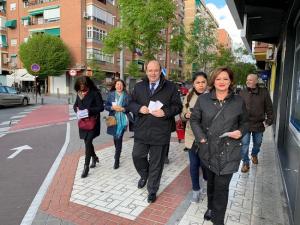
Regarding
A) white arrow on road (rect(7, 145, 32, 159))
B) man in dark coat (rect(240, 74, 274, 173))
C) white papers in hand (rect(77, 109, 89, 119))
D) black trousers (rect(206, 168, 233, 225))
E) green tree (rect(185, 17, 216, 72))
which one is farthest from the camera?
green tree (rect(185, 17, 216, 72))

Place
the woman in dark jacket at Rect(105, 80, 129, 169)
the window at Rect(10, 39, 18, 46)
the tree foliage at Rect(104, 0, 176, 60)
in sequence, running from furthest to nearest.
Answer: the window at Rect(10, 39, 18, 46), the tree foliage at Rect(104, 0, 176, 60), the woman in dark jacket at Rect(105, 80, 129, 169)

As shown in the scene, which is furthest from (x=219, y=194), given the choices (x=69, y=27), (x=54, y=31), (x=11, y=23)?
(x=11, y=23)

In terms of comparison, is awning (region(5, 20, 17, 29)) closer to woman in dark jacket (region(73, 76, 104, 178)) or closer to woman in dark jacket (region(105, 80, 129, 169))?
woman in dark jacket (region(105, 80, 129, 169))

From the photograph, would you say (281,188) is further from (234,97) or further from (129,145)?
(129,145)

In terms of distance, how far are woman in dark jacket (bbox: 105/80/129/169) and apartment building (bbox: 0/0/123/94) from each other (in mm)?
32114

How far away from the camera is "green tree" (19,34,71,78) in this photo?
130 ft

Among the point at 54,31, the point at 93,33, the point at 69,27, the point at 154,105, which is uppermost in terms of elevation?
the point at 69,27

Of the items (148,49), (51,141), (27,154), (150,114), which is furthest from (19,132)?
(150,114)

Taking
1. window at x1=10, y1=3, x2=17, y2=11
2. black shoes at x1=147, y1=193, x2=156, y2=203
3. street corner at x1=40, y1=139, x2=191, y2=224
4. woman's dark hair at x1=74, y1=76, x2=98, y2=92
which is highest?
window at x1=10, y1=3, x2=17, y2=11

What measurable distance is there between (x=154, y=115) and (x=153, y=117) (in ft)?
0.35

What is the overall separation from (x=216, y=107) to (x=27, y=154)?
577 cm

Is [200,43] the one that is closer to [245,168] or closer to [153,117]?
[245,168]

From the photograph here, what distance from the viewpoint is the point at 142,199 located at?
461cm

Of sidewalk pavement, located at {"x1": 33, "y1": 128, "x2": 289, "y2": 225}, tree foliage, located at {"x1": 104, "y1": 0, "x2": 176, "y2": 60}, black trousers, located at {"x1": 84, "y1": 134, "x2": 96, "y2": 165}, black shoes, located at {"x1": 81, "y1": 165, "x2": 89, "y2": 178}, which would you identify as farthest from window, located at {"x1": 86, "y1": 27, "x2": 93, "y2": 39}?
black shoes, located at {"x1": 81, "y1": 165, "x2": 89, "y2": 178}
